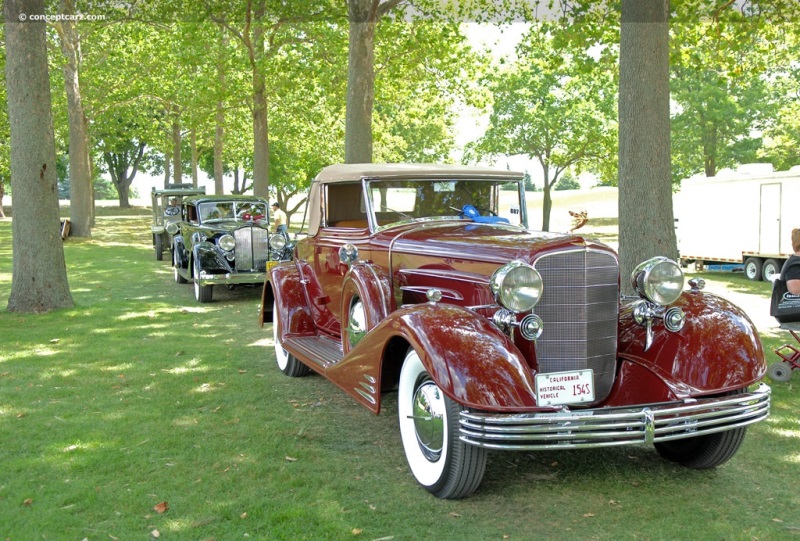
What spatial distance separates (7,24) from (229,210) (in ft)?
16.8

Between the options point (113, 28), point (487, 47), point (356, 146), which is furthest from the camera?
point (113, 28)

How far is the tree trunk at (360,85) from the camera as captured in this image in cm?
1312

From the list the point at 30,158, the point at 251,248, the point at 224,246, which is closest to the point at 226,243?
the point at 224,246

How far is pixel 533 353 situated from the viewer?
4504mm

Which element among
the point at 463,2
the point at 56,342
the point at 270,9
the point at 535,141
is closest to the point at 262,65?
the point at 270,9

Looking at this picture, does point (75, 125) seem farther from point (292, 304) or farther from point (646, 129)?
point (646, 129)

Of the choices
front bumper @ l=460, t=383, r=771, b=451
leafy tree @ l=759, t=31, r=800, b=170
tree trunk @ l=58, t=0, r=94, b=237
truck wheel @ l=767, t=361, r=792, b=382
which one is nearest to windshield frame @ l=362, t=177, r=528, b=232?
front bumper @ l=460, t=383, r=771, b=451

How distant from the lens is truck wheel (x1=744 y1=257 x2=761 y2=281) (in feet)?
54.3

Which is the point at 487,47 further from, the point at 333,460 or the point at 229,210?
the point at 333,460

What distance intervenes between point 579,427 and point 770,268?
1417 cm

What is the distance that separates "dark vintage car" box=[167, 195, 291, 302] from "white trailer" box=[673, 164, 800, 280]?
33.7 ft

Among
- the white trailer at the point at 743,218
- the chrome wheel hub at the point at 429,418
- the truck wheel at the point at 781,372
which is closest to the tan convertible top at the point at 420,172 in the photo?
the chrome wheel hub at the point at 429,418

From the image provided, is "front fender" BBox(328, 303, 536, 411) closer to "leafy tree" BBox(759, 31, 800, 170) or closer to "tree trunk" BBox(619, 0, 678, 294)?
"tree trunk" BBox(619, 0, 678, 294)

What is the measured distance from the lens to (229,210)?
46.8 ft
